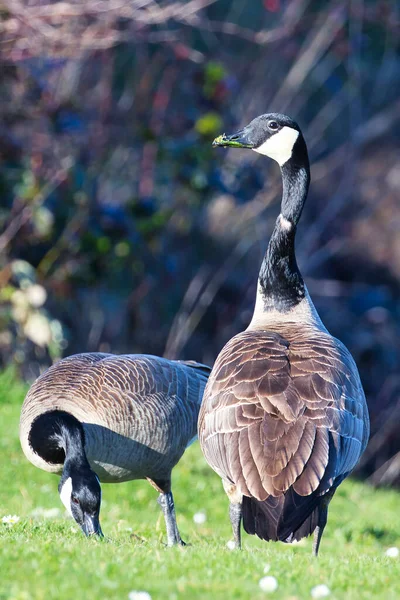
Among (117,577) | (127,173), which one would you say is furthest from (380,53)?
(117,577)

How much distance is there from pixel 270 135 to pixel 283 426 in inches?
102

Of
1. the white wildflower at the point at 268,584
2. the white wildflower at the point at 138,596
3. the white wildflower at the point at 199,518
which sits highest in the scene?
the white wildflower at the point at 138,596

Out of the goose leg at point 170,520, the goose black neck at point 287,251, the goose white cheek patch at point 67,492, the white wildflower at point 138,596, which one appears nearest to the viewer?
the white wildflower at point 138,596

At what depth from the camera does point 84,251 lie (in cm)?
1052

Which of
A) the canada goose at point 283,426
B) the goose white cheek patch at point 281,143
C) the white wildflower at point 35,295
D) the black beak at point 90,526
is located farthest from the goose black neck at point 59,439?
the white wildflower at point 35,295

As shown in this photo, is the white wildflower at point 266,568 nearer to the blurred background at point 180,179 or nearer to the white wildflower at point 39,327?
the blurred background at point 180,179

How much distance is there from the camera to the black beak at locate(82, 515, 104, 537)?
5383 mm

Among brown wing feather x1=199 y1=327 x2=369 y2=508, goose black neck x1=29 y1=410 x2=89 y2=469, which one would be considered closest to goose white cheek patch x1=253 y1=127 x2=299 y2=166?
brown wing feather x1=199 y1=327 x2=369 y2=508

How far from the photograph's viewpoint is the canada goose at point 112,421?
5930 millimetres

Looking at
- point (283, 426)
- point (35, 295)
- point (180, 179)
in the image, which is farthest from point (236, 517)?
point (180, 179)

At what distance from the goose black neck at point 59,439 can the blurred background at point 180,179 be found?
4126 millimetres

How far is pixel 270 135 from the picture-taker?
6785 millimetres

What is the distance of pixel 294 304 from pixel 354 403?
1.33 meters

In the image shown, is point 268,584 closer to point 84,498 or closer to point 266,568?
point 266,568
